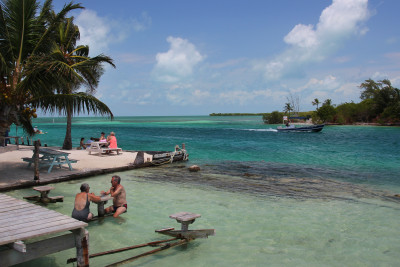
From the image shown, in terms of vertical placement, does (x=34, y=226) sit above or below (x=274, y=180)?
above

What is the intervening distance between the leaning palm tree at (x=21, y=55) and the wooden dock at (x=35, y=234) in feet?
20.0

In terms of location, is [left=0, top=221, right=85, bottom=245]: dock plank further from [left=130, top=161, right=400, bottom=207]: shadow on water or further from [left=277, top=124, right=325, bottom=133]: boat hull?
[left=277, top=124, right=325, bottom=133]: boat hull

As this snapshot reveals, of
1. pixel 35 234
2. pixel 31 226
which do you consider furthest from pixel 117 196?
pixel 35 234

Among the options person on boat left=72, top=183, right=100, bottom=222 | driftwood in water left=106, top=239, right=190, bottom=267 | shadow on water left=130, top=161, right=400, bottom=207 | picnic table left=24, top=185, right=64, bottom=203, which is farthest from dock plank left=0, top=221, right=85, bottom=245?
shadow on water left=130, top=161, right=400, bottom=207

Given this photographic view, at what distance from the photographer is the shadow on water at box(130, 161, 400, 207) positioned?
12.9 m

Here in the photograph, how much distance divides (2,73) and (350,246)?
12333mm

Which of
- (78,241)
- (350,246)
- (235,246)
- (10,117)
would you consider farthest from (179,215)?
(10,117)

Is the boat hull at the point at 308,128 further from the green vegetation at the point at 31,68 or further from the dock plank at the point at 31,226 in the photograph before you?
the dock plank at the point at 31,226

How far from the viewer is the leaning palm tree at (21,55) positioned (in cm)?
1111

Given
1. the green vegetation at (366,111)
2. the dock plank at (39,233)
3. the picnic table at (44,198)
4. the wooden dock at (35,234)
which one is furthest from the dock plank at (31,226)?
the green vegetation at (366,111)

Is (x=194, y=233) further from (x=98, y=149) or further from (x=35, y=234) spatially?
(x=98, y=149)

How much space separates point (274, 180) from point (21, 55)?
39.7 ft

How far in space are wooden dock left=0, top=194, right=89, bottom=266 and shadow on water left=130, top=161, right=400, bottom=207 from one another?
8234 millimetres

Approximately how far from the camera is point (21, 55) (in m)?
12.0
